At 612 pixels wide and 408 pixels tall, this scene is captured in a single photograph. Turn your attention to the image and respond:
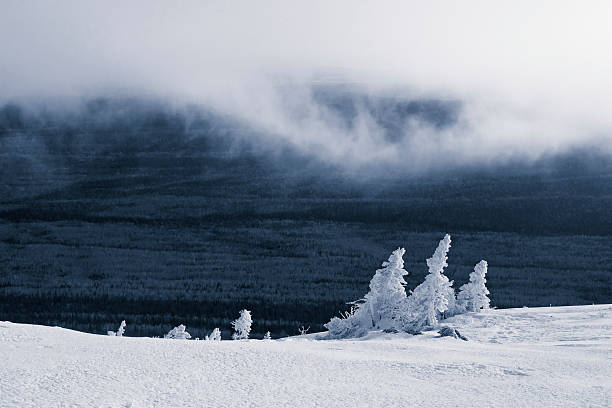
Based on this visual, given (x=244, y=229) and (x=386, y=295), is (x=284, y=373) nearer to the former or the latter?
(x=386, y=295)

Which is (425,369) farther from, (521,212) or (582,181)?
(582,181)

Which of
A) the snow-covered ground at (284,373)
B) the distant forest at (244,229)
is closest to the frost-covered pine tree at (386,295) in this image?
the snow-covered ground at (284,373)

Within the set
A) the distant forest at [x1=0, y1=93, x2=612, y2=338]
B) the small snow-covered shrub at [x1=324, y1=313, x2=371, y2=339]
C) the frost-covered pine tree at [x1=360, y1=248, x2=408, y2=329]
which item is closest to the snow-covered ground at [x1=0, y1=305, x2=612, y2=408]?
the frost-covered pine tree at [x1=360, y1=248, x2=408, y2=329]

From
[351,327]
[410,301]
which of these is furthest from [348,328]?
[410,301]

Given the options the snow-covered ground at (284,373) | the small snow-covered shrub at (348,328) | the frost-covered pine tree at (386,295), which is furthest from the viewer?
the small snow-covered shrub at (348,328)

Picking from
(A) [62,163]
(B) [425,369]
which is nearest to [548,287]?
(B) [425,369]

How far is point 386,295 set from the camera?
14438 mm

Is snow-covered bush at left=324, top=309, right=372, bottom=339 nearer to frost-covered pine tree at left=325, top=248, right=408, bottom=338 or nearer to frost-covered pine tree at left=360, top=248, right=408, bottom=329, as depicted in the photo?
frost-covered pine tree at left=325, top=248, right=408, bottom=338

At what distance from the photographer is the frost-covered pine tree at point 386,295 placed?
46.8 feet

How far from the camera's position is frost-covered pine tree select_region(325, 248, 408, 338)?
1428 cm

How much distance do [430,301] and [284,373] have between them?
6796mm

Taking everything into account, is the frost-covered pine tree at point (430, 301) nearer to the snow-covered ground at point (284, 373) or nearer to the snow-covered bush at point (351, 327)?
the snow-covered bush at point (351, 327)

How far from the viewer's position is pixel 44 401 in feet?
19.0

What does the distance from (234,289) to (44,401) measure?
38175mm
